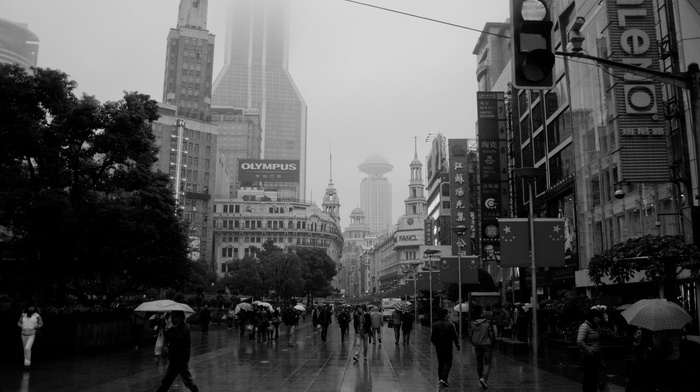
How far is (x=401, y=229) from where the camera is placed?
488ft

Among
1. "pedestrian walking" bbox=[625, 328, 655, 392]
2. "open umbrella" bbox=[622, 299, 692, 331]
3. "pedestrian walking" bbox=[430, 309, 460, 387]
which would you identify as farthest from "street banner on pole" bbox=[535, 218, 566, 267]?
"open umbrella" bbox=[622, 299, 692, 331]

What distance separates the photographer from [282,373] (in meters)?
15.4

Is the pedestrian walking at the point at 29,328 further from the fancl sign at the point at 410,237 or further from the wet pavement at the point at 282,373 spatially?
the fancl sign at the point at 410,237

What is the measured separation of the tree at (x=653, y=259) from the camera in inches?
588

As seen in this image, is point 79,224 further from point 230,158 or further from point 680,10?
point 230,158

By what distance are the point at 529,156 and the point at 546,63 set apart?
36.8 meters

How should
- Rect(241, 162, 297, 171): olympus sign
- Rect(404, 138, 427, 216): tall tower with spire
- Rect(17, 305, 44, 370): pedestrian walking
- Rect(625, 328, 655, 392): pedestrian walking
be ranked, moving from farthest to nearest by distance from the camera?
Rect(404, 138, 427, 216): tall tower with spire < Rect(241, 162, 297, 171): olympus sign < Rect(17, 305, 44, 370): pedestrian walking < Rect(625, 328, 655, 392): pedestrian walking

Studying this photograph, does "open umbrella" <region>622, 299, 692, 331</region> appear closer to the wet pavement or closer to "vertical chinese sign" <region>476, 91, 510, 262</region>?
the wet pavement

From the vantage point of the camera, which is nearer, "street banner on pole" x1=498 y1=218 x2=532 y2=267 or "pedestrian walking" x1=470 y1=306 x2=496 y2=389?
"pedestrian walking" x1=470 y1=306 x2=496 y2=389

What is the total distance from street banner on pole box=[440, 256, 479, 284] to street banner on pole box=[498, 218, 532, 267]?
957 cm

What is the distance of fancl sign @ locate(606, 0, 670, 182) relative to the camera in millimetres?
21797

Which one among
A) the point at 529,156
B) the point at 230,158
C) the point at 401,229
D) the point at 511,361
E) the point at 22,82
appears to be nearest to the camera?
the point at 511,361

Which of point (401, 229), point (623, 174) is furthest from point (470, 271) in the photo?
point (401, 229)

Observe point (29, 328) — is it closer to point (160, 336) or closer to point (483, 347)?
point (160, 336)
